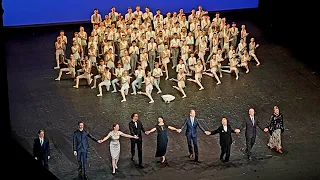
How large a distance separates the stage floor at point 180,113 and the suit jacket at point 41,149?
0.45m

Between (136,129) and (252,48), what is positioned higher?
(252,48)

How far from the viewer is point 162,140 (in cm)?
1554

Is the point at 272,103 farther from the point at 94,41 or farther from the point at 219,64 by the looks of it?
the point at 94,41

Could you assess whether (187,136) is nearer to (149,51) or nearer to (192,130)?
(192,130)

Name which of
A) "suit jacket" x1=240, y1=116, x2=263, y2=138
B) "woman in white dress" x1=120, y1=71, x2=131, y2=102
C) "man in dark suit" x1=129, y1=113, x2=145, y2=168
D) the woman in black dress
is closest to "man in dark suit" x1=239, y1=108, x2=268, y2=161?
"suit jacket" x1=240, y1=116, x2=263, y2=138

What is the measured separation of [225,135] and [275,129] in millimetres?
968

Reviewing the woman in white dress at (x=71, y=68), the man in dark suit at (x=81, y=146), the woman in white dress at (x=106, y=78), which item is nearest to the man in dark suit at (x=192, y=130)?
the man in dark suit at (x=81, y=146)

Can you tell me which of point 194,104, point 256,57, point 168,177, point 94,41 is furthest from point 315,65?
point 168,177

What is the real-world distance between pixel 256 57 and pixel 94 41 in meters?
3.71

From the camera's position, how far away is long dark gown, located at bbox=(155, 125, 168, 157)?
15.5 m

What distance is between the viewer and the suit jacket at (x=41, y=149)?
1515 cm

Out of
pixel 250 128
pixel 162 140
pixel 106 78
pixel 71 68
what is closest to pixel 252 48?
pixel 106 78

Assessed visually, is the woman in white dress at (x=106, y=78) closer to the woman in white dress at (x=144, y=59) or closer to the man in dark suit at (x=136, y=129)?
the woman in white dress at (x=144, y=59)

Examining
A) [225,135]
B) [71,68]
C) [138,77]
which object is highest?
[71,68]
